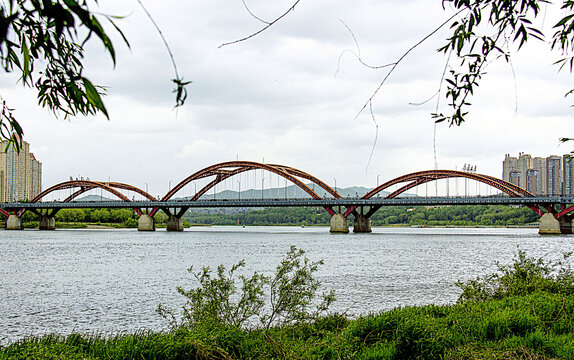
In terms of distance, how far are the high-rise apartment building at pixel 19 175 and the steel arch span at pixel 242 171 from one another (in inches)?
2049

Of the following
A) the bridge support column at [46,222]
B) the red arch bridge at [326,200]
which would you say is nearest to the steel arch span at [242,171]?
the red arch bridge at [326,200]

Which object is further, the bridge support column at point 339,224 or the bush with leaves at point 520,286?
→ the bridge support column at point 339,224

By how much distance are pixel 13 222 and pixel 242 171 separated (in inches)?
2132

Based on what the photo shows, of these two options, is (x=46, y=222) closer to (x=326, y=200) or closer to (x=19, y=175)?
(x=19, y=175)

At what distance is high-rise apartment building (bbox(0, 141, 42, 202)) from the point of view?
5231 inches

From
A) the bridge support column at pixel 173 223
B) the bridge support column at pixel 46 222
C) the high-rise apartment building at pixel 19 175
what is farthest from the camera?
the high-rise apartment building at pixel 19 175

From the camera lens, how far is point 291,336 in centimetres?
901

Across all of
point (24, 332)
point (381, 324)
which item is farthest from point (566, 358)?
point (24, 332)

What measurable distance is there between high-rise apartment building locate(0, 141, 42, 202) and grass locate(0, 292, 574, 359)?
135652 mm

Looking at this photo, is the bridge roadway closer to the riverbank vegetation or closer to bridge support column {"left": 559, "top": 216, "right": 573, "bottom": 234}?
bridge support column {"left": 559, "top": 216, "right": 573, "bottom": 234}

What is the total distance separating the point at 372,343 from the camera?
7.76m

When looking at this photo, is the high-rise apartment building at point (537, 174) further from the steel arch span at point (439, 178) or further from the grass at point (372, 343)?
the grass at point (372, 343)

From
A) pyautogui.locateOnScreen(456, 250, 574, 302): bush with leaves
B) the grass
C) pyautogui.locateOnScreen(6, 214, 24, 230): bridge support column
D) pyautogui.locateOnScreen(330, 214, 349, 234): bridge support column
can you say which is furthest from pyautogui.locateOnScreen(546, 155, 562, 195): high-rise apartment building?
pyautogui.locateOnScreen(6, 214, 24, 230): bridge support column

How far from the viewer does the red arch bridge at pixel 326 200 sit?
81250 mm
